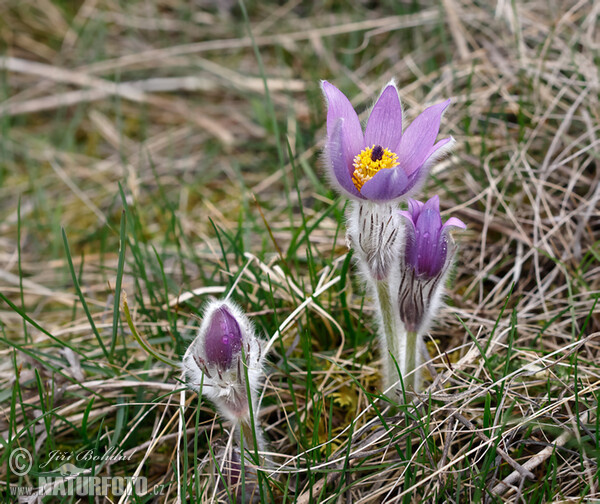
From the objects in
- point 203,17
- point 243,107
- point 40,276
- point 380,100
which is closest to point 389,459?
point 380,100

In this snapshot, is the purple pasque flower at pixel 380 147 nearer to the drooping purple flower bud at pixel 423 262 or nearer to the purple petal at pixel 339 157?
the purple petal at pixel 339 157

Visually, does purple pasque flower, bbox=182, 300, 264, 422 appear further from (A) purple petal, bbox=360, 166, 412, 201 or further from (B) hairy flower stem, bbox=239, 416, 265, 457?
(A) purple petal, bbox=360, 166, 412, 201

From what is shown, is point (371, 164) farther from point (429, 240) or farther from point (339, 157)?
point (429, 240)

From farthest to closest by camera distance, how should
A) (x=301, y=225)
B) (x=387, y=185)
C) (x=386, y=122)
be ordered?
(x=301, y=225) < (x=386, y=122) < (x=387, y=185)

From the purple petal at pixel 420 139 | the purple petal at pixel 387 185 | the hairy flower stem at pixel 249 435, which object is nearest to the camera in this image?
the purple petal at pixel 387 185

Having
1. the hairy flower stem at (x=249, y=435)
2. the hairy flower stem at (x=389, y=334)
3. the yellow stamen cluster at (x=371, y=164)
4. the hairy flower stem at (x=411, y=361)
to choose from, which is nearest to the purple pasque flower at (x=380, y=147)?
the yellow stamen cluster at (x=371, y=164)

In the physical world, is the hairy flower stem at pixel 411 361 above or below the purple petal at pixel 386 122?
below

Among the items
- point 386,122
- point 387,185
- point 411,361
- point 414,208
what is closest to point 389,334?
point 411,361
